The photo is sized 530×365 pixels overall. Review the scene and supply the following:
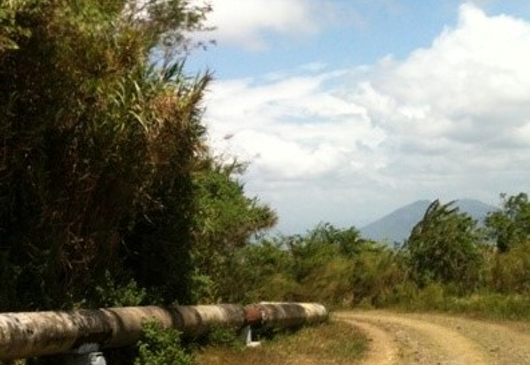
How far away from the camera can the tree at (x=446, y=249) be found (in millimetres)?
30308

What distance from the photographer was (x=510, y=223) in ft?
111

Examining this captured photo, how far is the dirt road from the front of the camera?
1524cm

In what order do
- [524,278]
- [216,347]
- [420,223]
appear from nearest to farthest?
[216,347] < [524,278] < [420,223]

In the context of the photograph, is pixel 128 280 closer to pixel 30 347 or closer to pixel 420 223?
pixel 30 347

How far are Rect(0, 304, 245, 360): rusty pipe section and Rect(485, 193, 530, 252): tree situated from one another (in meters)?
22.1

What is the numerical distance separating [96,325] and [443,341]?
1014cm

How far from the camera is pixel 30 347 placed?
28.9 ft

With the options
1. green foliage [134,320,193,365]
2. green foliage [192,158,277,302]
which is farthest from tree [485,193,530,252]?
green foliage [134,320,193,365]

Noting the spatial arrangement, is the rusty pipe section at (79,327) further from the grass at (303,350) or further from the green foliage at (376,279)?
the green foliage at (376,279)

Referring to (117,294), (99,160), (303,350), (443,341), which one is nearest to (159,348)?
(117,294)

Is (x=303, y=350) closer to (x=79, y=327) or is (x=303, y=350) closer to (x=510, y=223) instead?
(x=79, y=327)

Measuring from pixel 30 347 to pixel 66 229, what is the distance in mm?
2610

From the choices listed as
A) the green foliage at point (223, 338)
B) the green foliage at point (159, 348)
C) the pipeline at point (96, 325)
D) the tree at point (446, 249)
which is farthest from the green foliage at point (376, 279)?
the green foliage at point (159, 348)

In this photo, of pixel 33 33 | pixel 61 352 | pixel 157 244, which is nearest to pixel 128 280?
pixel 157 244
